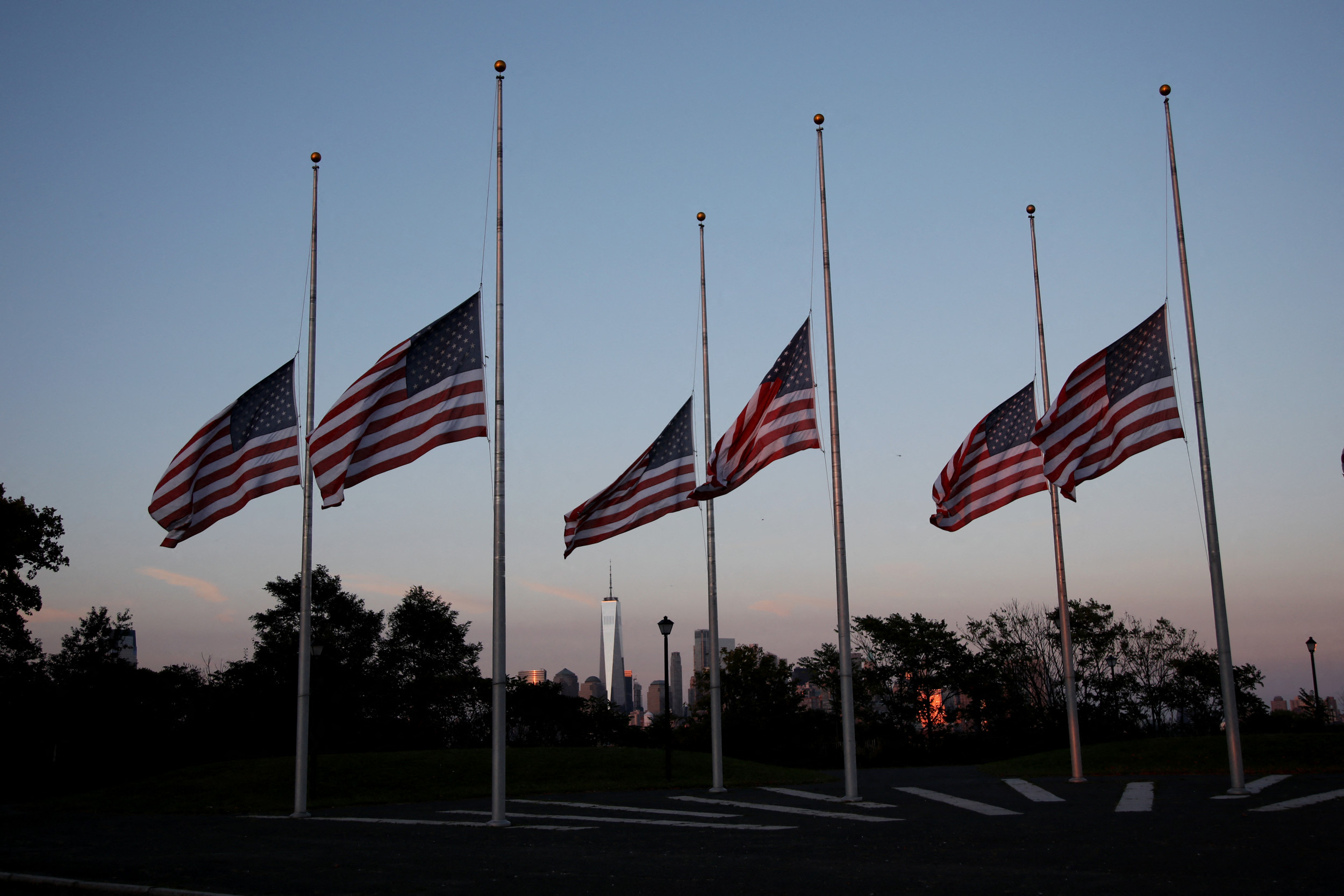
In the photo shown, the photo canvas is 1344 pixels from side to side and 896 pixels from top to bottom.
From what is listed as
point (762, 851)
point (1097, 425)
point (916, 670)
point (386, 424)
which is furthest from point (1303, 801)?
point (916, 670)

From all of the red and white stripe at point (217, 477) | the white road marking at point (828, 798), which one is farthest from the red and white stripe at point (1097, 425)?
the red and white stripe at point (217, 477)

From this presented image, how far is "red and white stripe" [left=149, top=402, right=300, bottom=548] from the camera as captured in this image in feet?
60.4

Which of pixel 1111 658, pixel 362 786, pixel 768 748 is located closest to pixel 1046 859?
pixel 362 786

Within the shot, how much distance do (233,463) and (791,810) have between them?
12015 millimetres

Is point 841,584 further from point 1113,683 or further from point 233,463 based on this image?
point 1113,683

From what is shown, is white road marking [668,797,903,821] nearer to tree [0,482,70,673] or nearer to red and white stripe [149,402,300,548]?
red and white stripe [149,402,300,548]

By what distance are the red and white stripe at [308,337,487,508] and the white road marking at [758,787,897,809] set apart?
934 centimetres

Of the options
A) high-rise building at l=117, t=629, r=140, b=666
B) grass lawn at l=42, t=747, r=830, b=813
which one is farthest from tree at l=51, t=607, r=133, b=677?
grass lawn at l=42, t=747, r=830, b=813

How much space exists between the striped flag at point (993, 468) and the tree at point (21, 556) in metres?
32.6

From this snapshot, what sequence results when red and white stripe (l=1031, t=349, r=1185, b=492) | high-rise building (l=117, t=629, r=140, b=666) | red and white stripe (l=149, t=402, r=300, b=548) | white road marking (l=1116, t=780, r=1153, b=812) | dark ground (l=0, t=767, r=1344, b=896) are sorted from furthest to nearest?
high-rise building (l=117, t=629, r=140, b=666) → red and white stripe (l=149, t=402, r=300, b=548) → red and white stripe (l=1031, t=349, r=1185, b=492) → white road marking (l=1116, t=780, r=1153, b=812) → dark ground (l=0, t=767, r=1344, b=896)

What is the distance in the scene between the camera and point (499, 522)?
1723 centimetres

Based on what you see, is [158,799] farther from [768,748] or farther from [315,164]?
[768,748]

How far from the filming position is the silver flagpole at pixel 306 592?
18.8m

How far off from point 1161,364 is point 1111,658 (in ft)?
99.3
